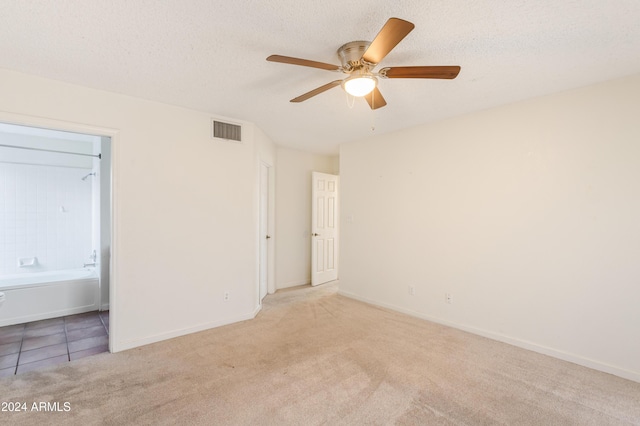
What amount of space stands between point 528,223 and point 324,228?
3169 mm

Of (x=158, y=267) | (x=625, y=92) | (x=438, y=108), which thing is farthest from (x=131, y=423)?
(x=625, y=92)

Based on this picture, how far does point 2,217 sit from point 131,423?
4.36 m

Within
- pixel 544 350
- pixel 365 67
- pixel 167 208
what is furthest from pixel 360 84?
pixel 544 350

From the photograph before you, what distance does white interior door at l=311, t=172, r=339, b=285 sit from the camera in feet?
16.7

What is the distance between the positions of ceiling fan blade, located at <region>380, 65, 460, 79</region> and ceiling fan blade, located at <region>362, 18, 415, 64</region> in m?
0.15

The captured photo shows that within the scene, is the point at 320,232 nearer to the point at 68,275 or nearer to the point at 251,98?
the point at 251,98

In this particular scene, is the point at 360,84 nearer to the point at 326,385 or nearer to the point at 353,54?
the point at 353,54

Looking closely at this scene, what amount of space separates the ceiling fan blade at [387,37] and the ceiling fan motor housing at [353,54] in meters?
0.15

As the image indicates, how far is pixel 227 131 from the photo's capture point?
3320 mm

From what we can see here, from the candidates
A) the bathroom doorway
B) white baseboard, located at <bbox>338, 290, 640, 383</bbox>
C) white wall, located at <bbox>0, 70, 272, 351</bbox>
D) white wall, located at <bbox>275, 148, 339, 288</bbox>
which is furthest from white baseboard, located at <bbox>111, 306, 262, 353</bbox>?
white baseboard, located at <bbox>338, 290, 640, 383</bbox>

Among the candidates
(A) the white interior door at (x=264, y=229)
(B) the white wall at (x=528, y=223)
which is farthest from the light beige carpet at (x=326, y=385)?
(A) the white interior door at (x=264, y=229)

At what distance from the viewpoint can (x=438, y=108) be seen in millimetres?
A: 3033

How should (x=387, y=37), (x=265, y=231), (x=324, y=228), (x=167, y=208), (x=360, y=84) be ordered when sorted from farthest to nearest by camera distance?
(x=324, y=228) < (x=265, y=231) < (x=167, y=208) < (x=360, y=84) < (x=387, y=37)

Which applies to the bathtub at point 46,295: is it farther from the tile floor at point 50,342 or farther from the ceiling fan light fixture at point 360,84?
the ceiling fan light fixture at point 360,84
